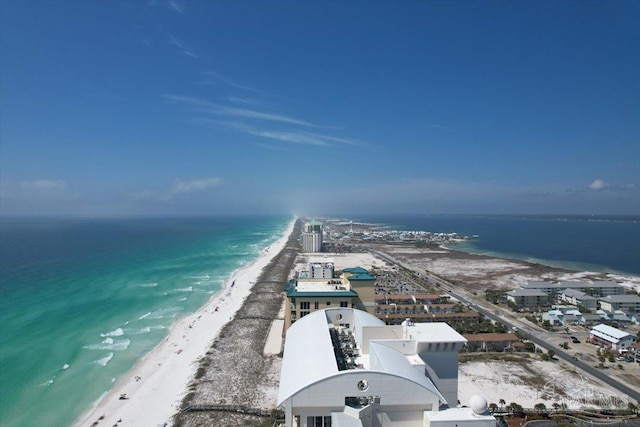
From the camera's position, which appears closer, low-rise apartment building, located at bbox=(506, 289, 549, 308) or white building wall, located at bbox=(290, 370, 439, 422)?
white building wall, located at bbox=(290, 370, 439, 422)

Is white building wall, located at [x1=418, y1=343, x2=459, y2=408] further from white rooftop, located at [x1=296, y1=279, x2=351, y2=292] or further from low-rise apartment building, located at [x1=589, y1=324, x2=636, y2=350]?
low-rise apartment building, located at [x1=589, y1=324, x2=636, y2=350]

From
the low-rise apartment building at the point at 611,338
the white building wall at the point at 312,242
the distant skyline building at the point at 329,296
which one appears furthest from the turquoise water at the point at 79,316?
the low-rise apartment building at the point at 611,338

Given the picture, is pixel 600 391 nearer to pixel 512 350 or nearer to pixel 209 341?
pixel 512 350

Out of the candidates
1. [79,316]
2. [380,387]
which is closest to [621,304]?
[380,387]

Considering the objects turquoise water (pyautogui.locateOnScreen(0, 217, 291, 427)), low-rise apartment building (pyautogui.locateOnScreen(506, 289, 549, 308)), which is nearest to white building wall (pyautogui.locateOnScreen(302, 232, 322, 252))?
turquoise water (pyautogui.locateOnScreen(0, 217, 291, 427))

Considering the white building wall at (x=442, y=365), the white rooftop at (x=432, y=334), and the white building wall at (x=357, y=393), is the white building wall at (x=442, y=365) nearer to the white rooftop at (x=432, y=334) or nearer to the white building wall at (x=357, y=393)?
the white rooftop at (x=432, y=334)

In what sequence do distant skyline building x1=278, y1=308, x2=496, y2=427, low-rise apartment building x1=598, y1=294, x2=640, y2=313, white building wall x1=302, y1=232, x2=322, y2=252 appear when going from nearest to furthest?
1. distant skyline building x1=278, y1=308, x2=496, y2=427
2. low-rise apartment building x1=598, y1=294, x2=640, y2=313
3. white building wall x1=302, y1=232, x2=322, y2=252
